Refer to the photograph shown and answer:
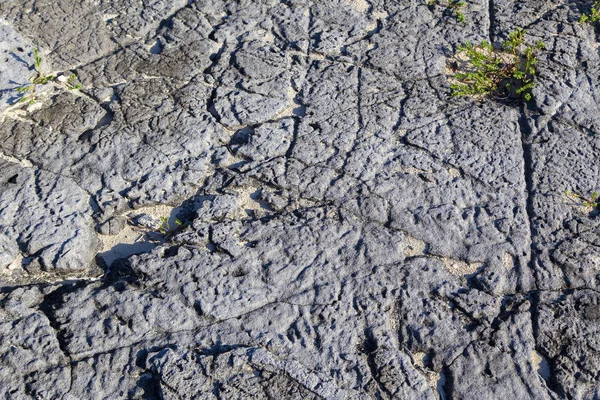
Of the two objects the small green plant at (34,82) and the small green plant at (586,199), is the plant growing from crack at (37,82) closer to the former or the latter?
the small green plant at (34,82)

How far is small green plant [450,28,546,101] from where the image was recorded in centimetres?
358

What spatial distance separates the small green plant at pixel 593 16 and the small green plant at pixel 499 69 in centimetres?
39

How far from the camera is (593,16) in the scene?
12.7 ft

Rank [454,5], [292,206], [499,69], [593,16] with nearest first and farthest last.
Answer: [292,206] → [499,69] → [593,16] → [454,5]

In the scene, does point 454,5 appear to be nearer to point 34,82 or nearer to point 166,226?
point 166,226

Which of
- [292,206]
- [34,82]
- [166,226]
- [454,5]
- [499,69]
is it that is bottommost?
[166,226]

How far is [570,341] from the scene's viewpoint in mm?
2705

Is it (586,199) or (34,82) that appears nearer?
(586,199)

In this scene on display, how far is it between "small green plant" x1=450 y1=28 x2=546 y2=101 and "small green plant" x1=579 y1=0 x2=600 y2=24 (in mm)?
390

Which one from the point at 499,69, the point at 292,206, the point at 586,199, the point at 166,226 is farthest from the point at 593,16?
the point at 166,226

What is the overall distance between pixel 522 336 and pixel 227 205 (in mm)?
1459

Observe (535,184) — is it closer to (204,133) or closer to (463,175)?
(463,175)

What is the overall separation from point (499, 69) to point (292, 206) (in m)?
1.48

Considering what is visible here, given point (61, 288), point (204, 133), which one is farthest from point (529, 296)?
point (61, 288)
